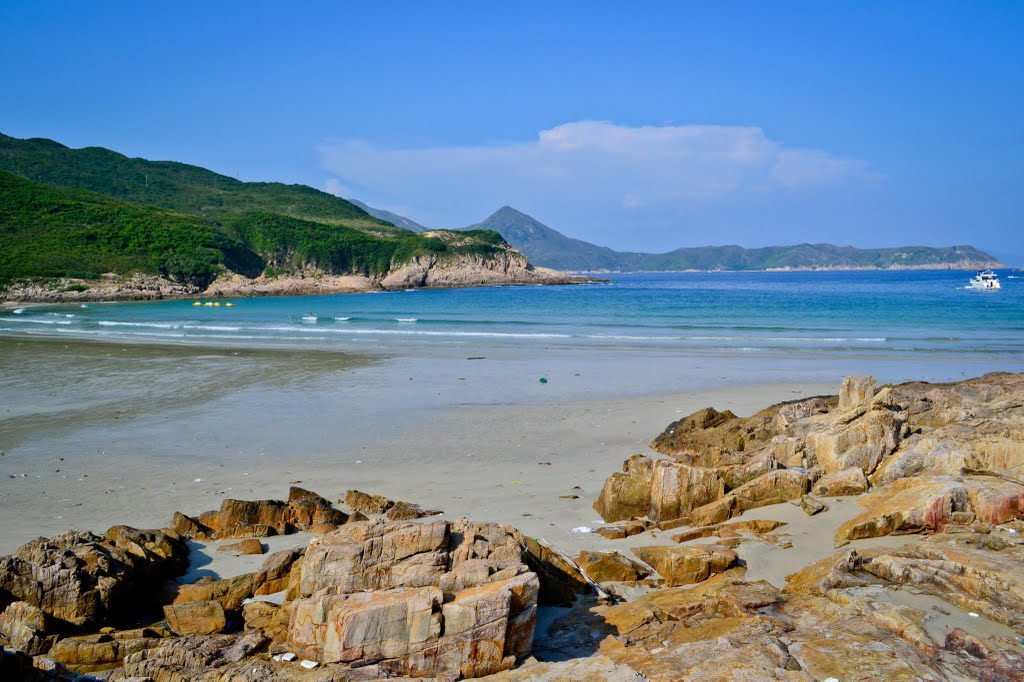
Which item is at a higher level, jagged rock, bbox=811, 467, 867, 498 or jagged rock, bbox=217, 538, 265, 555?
jagged rock, bbox=811, 467, 867, 498

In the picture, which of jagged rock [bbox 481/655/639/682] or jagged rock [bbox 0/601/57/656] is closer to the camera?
jagged rock [bbox 481/655/639/682]

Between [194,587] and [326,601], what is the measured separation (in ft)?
6.42

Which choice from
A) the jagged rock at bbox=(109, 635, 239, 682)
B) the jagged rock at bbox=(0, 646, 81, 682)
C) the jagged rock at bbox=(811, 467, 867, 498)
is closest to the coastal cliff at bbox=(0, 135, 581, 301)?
the jagged rock at bbox=(109, 635, 239, 682)

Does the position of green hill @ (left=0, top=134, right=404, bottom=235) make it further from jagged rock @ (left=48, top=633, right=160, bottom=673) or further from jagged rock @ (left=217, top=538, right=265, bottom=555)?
jagged rock @ (left=48, top=633, right=160, bottom=673)

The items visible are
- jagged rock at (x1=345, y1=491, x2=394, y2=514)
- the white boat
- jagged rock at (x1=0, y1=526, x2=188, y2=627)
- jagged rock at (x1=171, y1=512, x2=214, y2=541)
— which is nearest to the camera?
jagged rock at (x1=0, y1=526, x2=188, y2=627)

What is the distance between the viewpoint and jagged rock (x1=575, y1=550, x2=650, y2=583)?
6.51 m

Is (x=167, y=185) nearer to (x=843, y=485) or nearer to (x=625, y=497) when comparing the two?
(x=625, y=497)

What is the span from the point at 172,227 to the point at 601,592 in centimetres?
10620

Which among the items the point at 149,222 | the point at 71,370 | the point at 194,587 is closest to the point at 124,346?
the point at 71,370

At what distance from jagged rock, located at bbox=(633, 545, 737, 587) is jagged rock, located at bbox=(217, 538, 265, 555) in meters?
4.09

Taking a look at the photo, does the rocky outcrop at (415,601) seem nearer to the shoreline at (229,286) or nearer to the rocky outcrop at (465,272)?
the shoreline at (229,286)

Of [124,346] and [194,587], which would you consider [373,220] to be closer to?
[124,346]

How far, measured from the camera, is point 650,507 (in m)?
8.59

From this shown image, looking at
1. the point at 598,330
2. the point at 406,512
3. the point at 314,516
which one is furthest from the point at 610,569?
the point at 598,330
